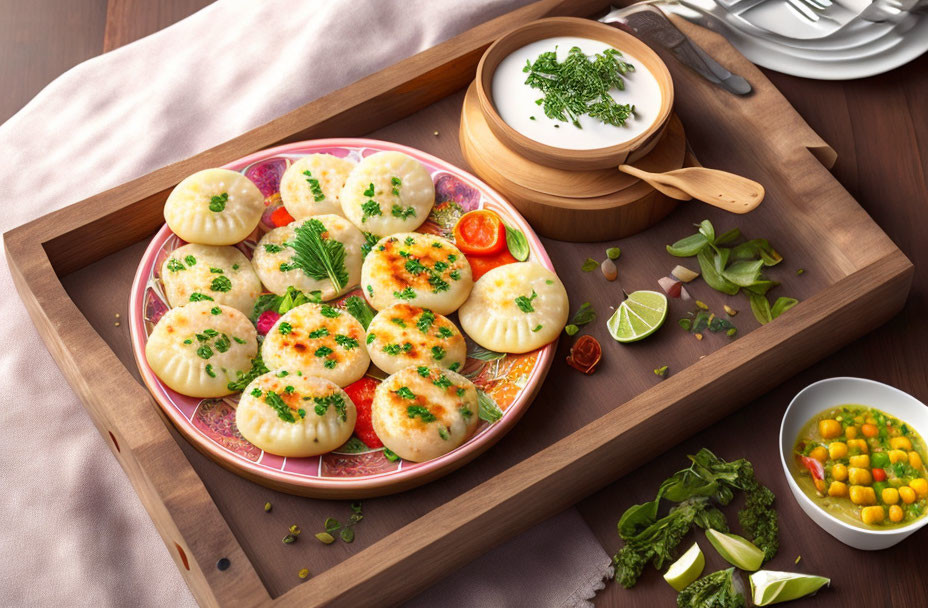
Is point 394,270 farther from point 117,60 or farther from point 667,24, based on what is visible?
point 117,60

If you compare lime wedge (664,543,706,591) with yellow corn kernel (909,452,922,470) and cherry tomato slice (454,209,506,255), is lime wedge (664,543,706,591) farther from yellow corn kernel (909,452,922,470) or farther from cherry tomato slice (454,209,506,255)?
cherry tomato slice (454,209,506,255)

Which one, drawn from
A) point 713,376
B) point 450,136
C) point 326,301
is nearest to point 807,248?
point 713,376

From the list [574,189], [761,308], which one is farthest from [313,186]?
[761,308]

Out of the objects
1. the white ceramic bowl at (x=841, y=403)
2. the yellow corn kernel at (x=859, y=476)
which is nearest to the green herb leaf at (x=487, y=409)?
the white ceramic bowl at (x=841, y=403)

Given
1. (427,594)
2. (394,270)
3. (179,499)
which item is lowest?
(427,594)

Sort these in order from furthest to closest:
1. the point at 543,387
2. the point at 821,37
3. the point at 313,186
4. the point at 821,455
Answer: the point at 821,37, the point at 313,186, the point at 543,387, the point at 821,455

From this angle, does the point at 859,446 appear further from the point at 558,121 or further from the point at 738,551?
the point at 558,121

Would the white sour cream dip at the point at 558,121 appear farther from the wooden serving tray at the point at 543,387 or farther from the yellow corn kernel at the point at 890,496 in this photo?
the yellow corn kernel at the point at 890,496
